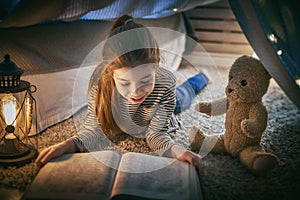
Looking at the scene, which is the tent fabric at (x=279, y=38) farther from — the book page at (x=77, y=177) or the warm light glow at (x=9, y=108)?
the warm light glow at (x=9, y=108)

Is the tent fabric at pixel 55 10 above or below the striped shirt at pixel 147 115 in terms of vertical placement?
above

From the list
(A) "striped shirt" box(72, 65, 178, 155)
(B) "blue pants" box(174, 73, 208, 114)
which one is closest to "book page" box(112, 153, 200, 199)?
(A) "striped shirt" box(72, 65, 178, 155)

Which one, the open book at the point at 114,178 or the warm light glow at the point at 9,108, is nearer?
the open book at the point at 114,178

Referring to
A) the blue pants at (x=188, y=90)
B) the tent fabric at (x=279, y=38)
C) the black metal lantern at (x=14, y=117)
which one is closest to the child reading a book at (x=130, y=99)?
the black metal lantern at (x=14, y=117)

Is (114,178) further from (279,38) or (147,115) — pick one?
(279,38)

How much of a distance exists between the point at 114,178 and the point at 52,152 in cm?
20

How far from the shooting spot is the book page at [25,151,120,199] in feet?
3.00

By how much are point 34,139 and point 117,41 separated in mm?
448

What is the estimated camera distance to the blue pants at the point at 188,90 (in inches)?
64.6

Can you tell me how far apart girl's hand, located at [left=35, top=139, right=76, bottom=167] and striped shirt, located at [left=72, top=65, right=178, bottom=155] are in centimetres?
8

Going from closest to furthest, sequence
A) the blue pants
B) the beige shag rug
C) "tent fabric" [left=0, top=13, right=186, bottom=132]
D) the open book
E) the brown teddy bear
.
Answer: the open book < the beige shag rug < the brown teddy bear < "tent fabric" [left=0, top=13, right=186, bottom=132] < the blue pants

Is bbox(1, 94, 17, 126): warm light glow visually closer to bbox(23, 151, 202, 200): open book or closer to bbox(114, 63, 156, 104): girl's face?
bbox(23, 151, 202, 200): open book

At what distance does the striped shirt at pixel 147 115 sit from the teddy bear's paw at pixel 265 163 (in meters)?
0.26

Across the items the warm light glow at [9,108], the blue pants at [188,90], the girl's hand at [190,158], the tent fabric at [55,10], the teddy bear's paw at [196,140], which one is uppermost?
the tent fabric at [55,10]
